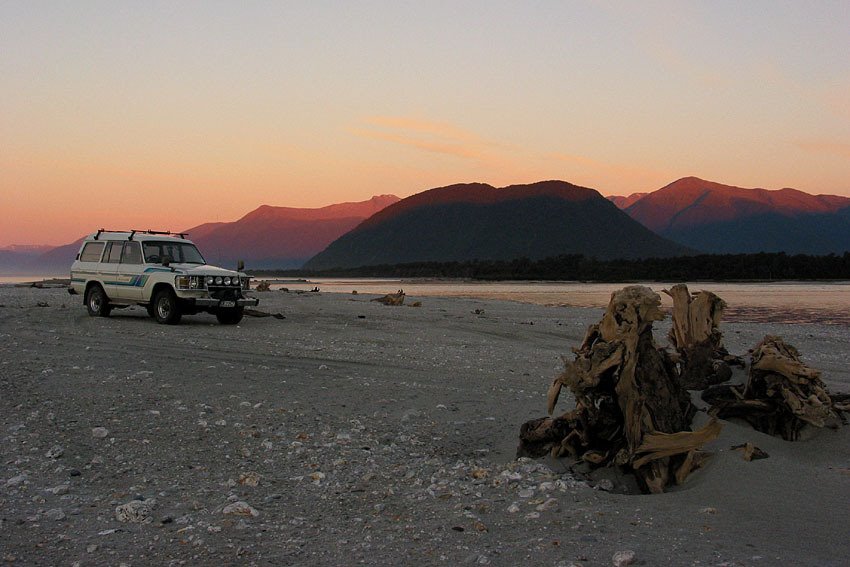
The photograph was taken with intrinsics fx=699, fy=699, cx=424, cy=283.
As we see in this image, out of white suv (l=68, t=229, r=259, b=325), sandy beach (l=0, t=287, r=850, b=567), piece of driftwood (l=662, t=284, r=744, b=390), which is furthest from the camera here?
white suv (l=68, t=229, r=259, b=325)

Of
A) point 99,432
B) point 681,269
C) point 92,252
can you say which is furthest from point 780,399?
point 681,269

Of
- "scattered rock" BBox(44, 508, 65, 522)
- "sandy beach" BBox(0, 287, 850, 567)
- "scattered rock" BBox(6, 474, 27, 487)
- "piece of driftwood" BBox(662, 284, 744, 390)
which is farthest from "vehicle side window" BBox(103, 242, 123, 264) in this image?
"piece of driftwood" BBox(662, 284, 744, 390)

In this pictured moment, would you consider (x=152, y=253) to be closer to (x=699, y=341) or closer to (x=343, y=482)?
(x=343, y=482)

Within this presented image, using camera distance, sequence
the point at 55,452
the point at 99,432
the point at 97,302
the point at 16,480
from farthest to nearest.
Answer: the point at 97,302 → the point at 99,432 → the point at 55,452 → the point at 16,480

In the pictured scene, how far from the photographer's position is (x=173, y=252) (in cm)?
2095

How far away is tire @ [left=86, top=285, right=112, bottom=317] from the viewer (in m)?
21.7

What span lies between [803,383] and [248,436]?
5.94 metres

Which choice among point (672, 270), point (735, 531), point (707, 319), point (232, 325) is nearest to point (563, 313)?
point (232, 325)

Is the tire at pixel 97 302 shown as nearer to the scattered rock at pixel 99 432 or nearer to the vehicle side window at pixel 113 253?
the vehicle side window at pixel 113 253

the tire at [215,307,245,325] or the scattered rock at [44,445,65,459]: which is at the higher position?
the tire at [215,307,245,325]

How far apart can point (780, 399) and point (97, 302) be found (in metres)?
20.4

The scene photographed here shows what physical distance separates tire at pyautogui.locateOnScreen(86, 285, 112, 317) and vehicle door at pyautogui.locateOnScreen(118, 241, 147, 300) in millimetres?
1192

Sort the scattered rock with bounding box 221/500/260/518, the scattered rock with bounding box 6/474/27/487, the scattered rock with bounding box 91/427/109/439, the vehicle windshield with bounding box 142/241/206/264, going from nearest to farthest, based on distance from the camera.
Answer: the scattered rock with bounding box 221/500/260/518 < the scattered rock with bounding box 6/474/27/487 < the scattered rock with bounding box 91/427/109/439 < the vehicle windshield with bounding box 142/241/206/264

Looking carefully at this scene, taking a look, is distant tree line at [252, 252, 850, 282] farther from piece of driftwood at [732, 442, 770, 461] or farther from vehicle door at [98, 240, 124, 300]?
piece of driftwood at [732, 442, 770, 461]
